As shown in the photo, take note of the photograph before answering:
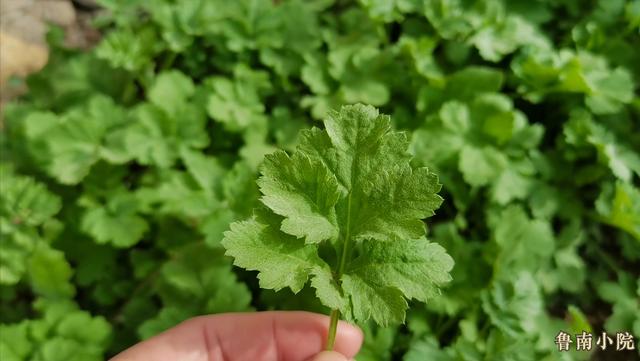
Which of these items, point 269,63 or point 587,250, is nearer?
point 587,250

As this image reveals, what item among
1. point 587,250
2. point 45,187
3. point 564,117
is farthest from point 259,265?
point 564,117

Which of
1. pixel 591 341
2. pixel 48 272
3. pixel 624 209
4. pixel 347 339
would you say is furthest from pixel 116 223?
pixel 624 209

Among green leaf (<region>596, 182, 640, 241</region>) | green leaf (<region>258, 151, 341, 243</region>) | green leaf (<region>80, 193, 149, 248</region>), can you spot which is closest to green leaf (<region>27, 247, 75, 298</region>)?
green leaf (<region>80, 193, 149, 248</region>)

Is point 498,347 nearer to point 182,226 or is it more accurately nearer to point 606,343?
point 606,343

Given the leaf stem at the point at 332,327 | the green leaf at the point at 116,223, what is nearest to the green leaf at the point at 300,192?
the leaf stem at the point at 332,327

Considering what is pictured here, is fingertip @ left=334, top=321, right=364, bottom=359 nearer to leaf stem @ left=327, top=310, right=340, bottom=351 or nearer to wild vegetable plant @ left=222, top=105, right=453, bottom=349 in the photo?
leaf stem @ left=327, top=310, right=340, bottom=351

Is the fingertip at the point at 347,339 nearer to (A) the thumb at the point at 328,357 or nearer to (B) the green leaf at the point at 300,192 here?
(A) the thumb at the point at 328,357
